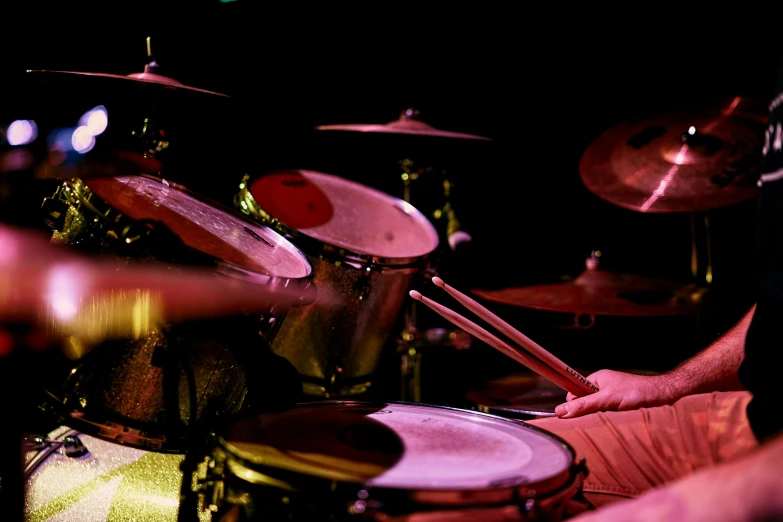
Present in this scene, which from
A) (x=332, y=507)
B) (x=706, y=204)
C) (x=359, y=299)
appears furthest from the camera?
(x=706, y=204)

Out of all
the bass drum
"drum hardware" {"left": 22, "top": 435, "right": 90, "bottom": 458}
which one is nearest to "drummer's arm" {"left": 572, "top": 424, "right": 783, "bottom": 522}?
the bass drum

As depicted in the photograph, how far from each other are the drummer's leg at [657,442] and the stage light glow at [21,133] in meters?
0.94

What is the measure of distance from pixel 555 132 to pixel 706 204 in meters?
1.14

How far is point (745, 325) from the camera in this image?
1.35 metres

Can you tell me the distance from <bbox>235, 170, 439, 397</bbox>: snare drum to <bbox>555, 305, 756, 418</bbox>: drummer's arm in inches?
32.1

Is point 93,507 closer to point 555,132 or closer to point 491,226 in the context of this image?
point 491,226

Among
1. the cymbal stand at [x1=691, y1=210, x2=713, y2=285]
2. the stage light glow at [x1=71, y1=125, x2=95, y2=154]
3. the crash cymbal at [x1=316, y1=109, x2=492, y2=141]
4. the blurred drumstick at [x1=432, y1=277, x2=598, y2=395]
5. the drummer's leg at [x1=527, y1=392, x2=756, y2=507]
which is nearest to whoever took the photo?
the stage light glow at [x1=71, y1=125, x2=95, y2=154]

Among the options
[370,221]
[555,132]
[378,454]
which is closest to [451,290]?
[378,454]

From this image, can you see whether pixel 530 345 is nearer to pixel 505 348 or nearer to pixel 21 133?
pixel 505 348

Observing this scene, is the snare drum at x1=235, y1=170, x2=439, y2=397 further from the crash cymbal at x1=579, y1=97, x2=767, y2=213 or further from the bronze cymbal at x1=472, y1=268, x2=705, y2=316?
the crash cymbal at x1=579, y1=97, x2=767, y2=213

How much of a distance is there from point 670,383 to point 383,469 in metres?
0.74

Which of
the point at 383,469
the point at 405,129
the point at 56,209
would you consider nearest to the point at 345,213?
the point at 405,129

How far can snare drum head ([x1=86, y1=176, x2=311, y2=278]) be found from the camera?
4.30ft

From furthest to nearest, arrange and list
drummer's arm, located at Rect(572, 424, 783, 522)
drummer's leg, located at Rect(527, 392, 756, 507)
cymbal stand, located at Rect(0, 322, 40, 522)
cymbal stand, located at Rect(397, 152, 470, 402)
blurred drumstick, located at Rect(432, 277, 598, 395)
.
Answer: cymbal stand, located at Rect(397, 152, 470, 402), blurred drumstick, located at Rect(432, 277, 598, 395), drummer's leg, located at Rect(527, 392, 756, 507), cymbal stand, located at Rect(0, 322, 40, 522), drummer's arm, located at Rect(572, 424, 783, 522)
